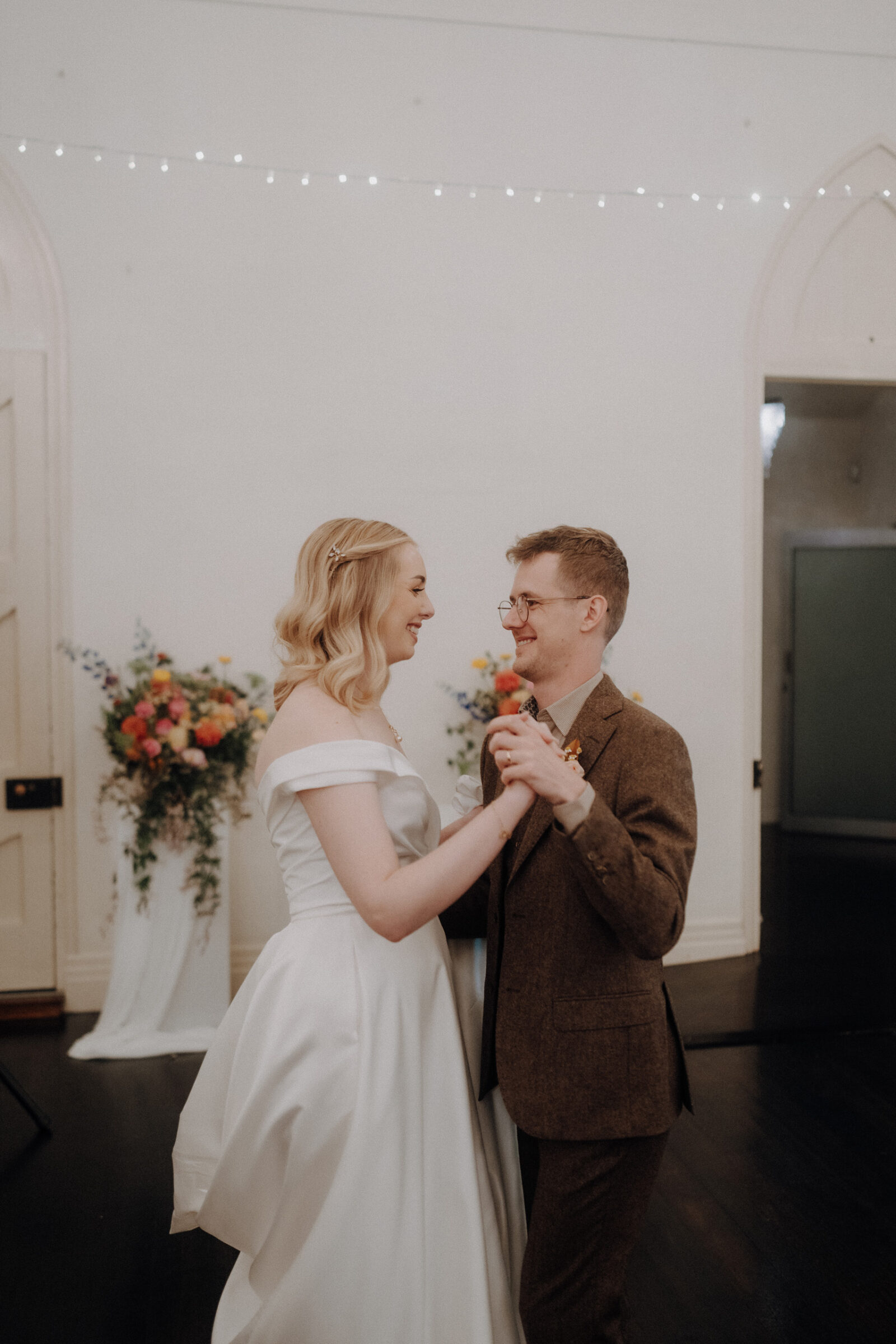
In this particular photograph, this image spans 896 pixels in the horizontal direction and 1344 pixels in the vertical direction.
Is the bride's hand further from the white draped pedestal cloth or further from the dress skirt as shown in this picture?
the white draped pedestal cloth

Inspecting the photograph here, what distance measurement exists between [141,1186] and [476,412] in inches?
131

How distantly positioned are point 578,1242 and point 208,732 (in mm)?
2498

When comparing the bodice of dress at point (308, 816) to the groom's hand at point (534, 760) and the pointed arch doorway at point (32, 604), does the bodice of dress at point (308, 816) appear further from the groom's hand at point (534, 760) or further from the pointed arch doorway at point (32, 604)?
the pointed arch doorway at point (32, 604)

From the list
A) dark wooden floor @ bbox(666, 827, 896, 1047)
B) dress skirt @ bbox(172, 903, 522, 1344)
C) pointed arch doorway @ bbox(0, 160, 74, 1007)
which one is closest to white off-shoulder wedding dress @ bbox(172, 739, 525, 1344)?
dress skirt @ bbox(172, 903, 522, 1344)

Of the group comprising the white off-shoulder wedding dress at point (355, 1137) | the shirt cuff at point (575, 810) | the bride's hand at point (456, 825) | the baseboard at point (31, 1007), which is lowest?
the baseboard at point (31, 1007)

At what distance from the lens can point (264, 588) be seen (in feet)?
13.5

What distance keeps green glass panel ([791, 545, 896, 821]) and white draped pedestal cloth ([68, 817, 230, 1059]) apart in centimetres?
548

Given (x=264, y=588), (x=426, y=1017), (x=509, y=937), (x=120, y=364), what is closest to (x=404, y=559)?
(x=509, y=937)

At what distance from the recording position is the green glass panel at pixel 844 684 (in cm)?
722

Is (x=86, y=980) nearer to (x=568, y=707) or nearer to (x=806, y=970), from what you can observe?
(x=568, y=707)

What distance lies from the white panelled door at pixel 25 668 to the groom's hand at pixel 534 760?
10.2 ft

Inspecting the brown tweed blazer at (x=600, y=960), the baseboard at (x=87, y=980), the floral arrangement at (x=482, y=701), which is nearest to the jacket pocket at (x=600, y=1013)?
the brown tweed blazer at (x=600, y=960)

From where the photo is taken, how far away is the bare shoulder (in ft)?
5.30

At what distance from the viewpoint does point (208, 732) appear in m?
3.61
